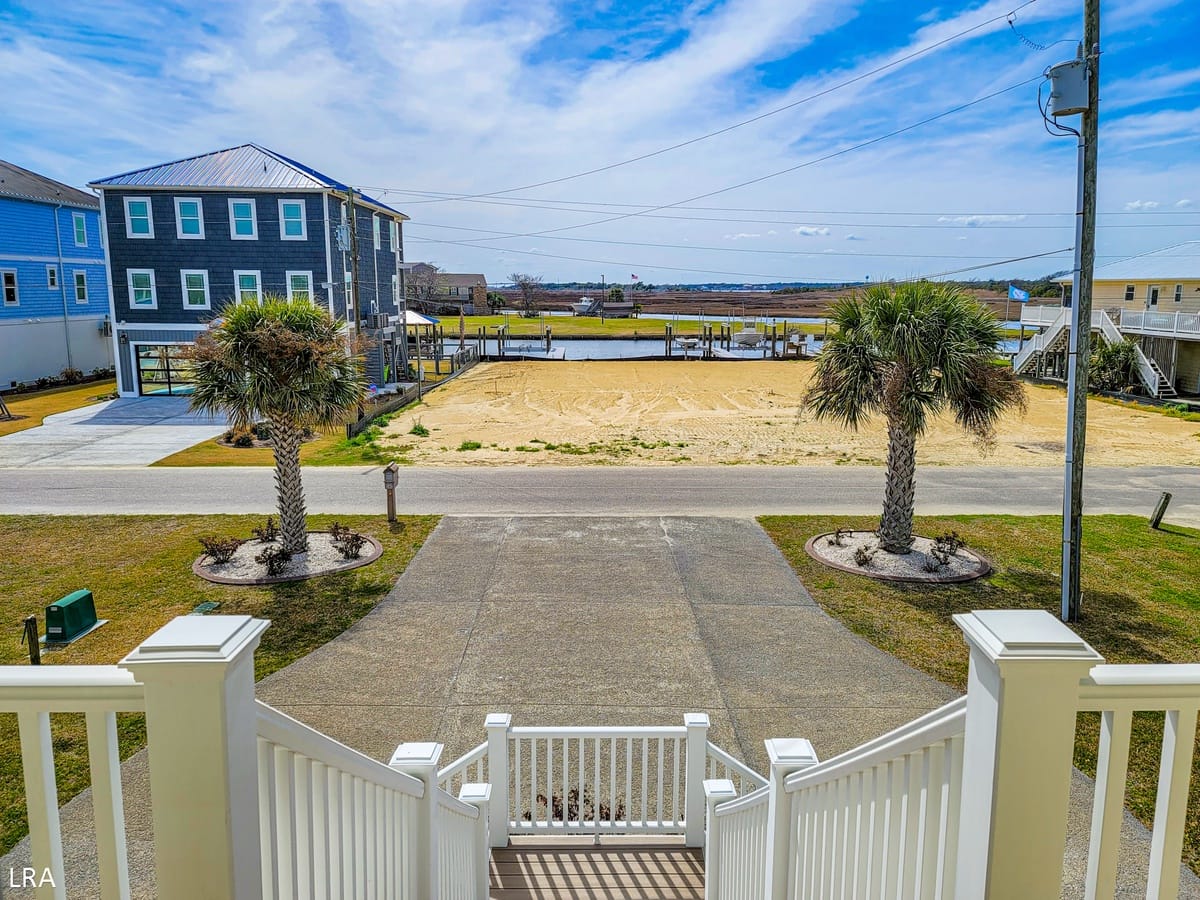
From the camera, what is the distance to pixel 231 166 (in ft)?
97.7

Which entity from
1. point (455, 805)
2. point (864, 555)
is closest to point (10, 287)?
point (864, 555)

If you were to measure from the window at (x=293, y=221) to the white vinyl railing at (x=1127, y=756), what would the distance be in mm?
30568

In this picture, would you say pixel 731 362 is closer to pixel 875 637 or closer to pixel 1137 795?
pixel 875 637

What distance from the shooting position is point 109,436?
75.6 feet

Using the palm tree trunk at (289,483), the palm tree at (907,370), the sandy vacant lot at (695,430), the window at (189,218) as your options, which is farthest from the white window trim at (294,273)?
the palm tree at (907,370)

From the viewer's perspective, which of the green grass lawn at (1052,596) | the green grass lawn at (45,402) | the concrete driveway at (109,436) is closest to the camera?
the green grass lawn at (1052,596)

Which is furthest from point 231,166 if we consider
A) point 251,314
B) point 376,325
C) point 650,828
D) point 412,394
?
point 650,828

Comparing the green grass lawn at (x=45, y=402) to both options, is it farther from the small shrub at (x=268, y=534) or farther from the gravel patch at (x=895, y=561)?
the gravel patch at (x=895, y=561)

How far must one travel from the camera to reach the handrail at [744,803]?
157 inches

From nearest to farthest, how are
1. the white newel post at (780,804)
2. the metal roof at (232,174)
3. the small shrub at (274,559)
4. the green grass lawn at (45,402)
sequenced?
the white newel post at (780,804) < the small shrub at (274,559) < the green grass lawn at (45,402) < the metal roof at (232,174)

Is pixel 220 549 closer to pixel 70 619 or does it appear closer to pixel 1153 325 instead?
pixel 70 619

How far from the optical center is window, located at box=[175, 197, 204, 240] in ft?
95.0

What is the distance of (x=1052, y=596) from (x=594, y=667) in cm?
662

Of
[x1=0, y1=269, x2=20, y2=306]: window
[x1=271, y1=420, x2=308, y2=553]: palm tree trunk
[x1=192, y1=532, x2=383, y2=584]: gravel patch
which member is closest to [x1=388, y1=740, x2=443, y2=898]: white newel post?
[x1=192, y1=532, x2=383, y2=584]: gravel patch
